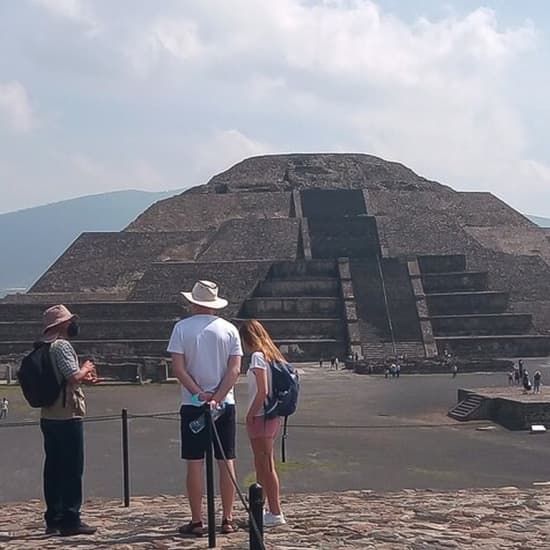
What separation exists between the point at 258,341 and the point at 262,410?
42 centimetres

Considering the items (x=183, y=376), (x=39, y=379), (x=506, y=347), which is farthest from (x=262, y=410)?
(x=506, y=347)

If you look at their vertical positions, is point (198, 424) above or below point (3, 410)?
below

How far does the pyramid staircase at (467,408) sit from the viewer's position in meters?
21.1

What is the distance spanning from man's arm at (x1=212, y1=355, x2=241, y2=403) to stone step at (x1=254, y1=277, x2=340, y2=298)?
31.3m

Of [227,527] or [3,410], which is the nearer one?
[227,527]

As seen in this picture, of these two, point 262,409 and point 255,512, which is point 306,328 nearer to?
point 262,409

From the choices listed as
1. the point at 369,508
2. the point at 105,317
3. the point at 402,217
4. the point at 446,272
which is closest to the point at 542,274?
the point at 446,272

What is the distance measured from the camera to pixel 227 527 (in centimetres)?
566

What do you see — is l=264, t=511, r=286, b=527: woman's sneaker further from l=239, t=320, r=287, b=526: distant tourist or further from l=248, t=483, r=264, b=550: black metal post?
l=248, t=483, r=264, b=550: black metal post

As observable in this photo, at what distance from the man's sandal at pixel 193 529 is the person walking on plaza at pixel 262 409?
470 mm

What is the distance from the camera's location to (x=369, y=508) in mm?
6672

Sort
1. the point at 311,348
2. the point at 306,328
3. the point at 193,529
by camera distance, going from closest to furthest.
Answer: the point at 193,529 < the point at 311,348 < the point at 306,328

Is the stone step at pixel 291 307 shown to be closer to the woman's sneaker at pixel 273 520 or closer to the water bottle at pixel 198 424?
the woman's sneaker at pixel 273 520

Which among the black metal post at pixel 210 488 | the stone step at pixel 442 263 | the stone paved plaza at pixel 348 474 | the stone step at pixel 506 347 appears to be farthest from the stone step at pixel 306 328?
the black metal post at pixel 210 488
